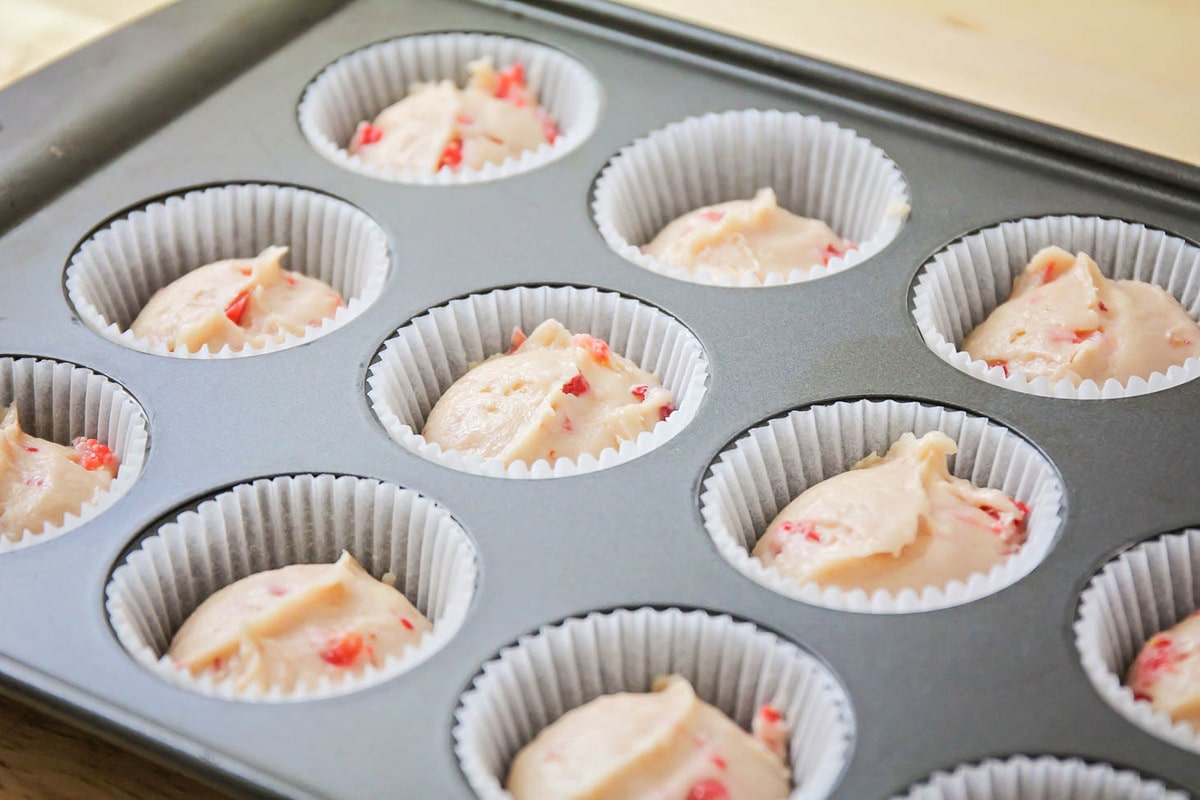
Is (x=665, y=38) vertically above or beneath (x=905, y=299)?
above

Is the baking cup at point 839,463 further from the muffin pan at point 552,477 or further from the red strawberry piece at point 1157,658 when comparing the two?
the red strawberry piece at point 1157,658

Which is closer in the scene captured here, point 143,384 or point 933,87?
point 143,384

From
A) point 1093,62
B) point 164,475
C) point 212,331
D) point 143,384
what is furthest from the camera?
point 1093,62

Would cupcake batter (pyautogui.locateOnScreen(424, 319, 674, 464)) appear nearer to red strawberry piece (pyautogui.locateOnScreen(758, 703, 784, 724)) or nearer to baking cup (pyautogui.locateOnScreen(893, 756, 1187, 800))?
red strawberry piece (pyautogui.locateOnScreen(758, 703, 784, 724))

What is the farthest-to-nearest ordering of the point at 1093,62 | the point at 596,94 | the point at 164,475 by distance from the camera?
the point at 1093,62 < the point at 596,94 < the point at 164,475

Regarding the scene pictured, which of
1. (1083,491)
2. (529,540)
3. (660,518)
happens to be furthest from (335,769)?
(1083,491)

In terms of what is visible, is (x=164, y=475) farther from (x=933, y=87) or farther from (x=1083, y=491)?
(x=933, y=87)

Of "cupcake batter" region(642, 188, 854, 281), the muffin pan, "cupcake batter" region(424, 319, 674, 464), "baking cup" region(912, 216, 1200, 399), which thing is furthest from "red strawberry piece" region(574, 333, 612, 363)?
"baking cup" region(912, 216, 1200, 399)

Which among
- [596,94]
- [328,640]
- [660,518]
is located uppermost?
[596,94]
